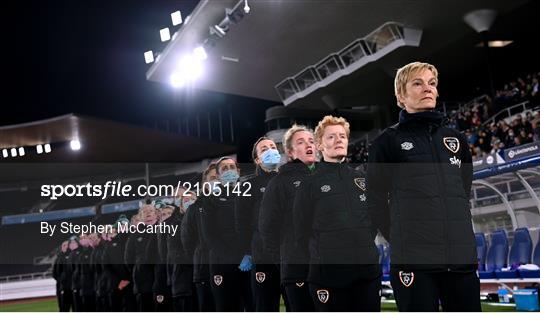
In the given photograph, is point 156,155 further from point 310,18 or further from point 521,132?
point 521,132

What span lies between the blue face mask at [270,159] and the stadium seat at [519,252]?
17.1 ft

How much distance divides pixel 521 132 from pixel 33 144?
89.7ft

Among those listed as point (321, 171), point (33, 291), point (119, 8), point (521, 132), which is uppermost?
point (119, 8)

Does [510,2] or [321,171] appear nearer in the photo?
[321,171]

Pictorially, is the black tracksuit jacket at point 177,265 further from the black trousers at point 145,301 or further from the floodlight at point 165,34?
the floodlight at point 165,34

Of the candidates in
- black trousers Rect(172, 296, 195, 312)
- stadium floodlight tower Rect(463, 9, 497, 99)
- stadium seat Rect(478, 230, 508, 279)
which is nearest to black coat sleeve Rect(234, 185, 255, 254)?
black trousers Rect(172, 296, 195, 312)

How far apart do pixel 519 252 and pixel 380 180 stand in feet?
22.1

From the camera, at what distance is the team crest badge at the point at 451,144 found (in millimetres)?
3318

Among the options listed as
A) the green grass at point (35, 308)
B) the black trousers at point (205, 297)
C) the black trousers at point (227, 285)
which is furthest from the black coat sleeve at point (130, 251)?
the green grass at point (35, 308)

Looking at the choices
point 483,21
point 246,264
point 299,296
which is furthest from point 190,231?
point 483,21

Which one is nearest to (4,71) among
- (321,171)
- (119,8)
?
(119,8)

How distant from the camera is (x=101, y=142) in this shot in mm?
33000

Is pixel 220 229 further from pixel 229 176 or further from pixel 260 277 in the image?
pixel 260 277

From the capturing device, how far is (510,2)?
2300cm
